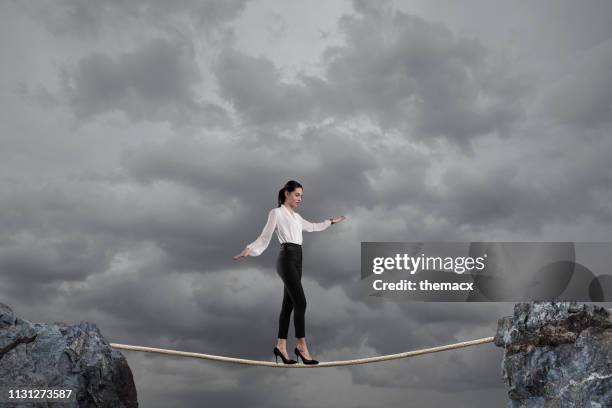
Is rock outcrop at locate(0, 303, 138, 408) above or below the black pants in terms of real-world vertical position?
below

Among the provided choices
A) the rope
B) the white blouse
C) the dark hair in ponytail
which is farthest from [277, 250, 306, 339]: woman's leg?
the dark hair in ponytail

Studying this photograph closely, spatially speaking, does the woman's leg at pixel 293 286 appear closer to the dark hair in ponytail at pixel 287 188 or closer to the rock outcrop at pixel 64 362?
the dark hair in ponytail at pixel 287 188

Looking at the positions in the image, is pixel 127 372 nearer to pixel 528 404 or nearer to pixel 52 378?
pixel 52 378

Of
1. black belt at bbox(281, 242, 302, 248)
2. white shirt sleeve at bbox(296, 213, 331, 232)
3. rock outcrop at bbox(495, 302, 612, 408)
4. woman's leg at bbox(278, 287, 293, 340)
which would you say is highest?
white shirt sleeve at bbox(296, 213, 331, 232)

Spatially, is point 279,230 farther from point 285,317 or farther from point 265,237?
point 285,317

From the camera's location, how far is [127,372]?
1073 cm

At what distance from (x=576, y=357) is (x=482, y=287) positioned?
8.35 ft

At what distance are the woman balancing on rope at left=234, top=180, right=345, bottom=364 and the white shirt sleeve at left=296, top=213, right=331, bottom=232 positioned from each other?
169 millimetres

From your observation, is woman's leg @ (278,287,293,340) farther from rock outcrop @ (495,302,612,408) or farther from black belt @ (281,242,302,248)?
rock outcrop @ (495,302,612,408)

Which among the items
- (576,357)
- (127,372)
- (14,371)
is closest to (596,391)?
(576,357)

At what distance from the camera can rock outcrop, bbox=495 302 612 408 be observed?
821 cm

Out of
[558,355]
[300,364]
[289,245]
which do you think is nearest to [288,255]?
[289,245]

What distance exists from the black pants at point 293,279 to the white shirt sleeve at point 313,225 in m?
0.52

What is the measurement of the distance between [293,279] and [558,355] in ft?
14.4
